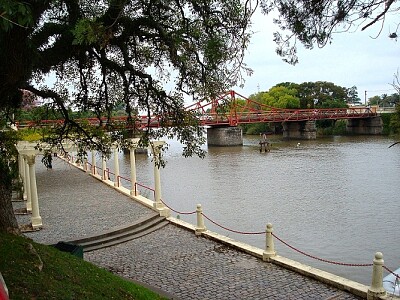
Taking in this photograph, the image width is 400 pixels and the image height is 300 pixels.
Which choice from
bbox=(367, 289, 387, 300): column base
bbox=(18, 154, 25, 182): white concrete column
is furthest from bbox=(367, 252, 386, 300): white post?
bbox=(18, 154, 25, 182): white concrete column

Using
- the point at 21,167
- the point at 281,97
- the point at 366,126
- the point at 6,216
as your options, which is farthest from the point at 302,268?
the point at 281,97

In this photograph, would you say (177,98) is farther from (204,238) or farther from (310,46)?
(204,238)

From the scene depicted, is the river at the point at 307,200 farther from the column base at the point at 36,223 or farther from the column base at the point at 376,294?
the column base at the point at 36,223

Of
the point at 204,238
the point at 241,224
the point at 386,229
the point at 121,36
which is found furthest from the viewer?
the point at 241,224

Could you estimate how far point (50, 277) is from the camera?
5.52 m

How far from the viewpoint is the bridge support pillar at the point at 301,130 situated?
6397 centimetres

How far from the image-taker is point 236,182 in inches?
1025

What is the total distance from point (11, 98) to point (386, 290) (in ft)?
25.9

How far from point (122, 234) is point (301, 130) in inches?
2211

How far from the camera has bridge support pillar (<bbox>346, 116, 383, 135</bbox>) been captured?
65.8 m

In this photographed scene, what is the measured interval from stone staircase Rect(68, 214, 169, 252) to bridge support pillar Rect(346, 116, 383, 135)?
59.0m

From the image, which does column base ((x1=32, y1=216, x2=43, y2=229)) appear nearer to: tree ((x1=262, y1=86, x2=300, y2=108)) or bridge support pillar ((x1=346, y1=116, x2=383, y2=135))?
bridge support pillar ((x1=346, y1=116, x2=383, y2=135))

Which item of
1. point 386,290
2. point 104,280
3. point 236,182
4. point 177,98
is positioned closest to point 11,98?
point 177,98

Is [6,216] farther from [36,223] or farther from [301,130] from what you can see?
[301,130]
